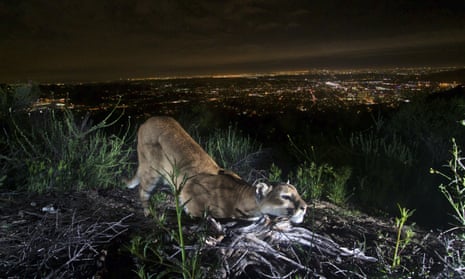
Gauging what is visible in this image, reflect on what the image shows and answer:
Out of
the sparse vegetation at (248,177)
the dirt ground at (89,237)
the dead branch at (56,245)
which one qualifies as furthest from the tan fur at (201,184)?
the dead branch at (56,245)

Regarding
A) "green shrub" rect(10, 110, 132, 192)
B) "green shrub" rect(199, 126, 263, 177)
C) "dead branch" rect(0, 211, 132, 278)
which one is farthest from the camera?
"green shrub" rect(199, 126, 263, 177)

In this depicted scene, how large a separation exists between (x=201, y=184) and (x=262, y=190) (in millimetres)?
888

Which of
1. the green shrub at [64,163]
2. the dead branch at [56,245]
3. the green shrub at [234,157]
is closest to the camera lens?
the dead branch at [56,245]

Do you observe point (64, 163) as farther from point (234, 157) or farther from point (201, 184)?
point (234, 157)

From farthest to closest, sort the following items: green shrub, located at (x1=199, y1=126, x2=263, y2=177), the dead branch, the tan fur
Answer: green shrub, located at (x1=199, y1=126, x2=263, y2=177), the tan fur, the dead branch

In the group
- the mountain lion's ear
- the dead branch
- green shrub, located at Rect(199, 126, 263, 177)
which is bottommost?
green shrub, located at Rect(199, 126, 263, 177)

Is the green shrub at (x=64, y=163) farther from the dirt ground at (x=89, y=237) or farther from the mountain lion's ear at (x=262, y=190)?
the mountain lion's ear at (x=262, y=190)

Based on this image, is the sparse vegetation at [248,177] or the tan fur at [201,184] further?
the tan fur at [201,184]

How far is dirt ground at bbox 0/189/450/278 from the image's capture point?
119 inches

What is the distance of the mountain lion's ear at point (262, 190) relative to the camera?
13.6ft

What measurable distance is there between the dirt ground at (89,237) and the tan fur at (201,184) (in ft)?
1.33

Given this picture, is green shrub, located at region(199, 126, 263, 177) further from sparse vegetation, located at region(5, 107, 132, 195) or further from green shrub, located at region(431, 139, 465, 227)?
green shrub, located at region(431, 139, 465, 227)

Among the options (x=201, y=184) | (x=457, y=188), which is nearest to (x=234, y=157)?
(x=201, y=184)

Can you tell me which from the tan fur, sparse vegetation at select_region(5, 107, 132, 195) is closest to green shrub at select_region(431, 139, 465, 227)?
the tan fur
